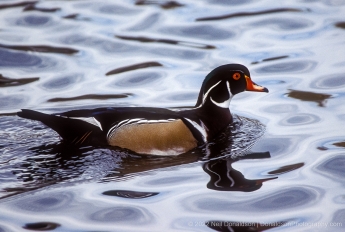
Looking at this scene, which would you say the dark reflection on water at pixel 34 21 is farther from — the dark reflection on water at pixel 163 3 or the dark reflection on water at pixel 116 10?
the dark reflection on water at pixel 163 3

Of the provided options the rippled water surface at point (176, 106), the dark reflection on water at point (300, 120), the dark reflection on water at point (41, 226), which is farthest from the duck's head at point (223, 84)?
the dark reflection on water at point (41, 226)

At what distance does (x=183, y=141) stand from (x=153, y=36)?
487 cm

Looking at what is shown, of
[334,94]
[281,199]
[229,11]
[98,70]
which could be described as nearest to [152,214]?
[281,199]

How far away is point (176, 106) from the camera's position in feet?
27.8

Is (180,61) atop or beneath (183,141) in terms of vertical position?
atop

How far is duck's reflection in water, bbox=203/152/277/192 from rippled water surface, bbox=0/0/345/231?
2 centimetres

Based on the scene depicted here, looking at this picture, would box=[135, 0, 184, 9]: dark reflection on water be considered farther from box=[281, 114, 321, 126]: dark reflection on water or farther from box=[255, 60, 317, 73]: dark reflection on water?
box=[281, 114, 321, 126]: dark reflection on water

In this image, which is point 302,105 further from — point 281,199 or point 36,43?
point 36,43

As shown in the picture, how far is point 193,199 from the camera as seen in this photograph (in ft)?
19.1

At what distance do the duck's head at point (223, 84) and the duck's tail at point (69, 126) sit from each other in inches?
55.2

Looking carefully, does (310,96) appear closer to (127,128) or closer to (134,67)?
(134,67)

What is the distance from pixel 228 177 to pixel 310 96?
286 centimetres

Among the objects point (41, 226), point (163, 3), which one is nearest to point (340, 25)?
point (163, 3)

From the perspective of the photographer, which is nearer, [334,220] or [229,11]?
[334,220]
